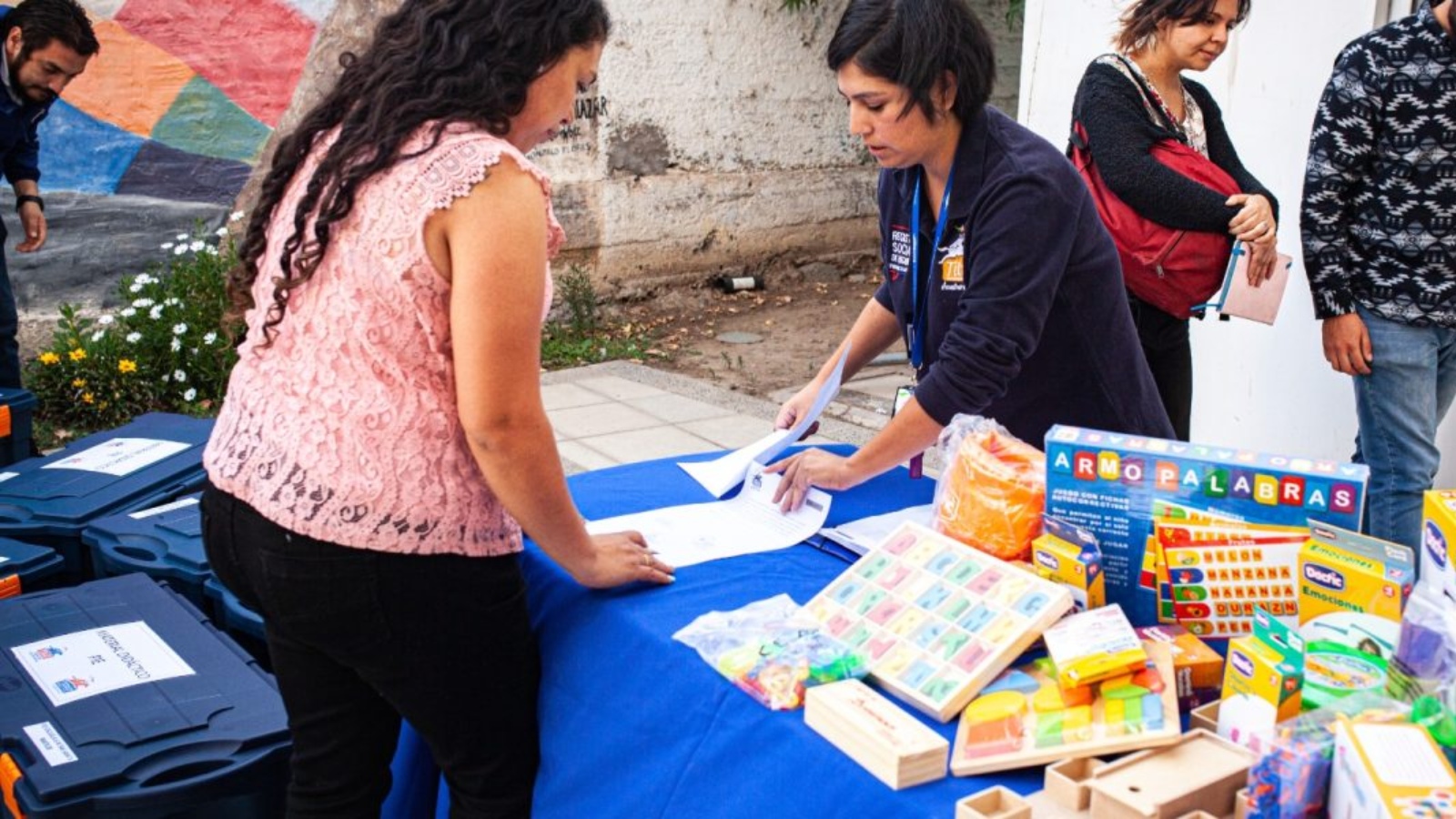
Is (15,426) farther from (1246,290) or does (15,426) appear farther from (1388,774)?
(1388,774)

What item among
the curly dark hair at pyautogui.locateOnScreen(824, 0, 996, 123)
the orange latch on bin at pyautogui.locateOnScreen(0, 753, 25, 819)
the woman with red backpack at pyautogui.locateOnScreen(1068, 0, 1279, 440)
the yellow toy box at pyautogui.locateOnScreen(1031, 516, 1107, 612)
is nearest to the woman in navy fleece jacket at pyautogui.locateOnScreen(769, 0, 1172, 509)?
the curly dark hair at pyautogui.locateOnScreen(824, 0, 996, 123)

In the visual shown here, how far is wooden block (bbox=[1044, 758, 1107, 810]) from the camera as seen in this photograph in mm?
1208

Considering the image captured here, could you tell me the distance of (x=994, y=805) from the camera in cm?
120

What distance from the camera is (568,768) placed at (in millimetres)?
1756

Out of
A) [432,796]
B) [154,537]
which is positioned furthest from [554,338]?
[432,796]

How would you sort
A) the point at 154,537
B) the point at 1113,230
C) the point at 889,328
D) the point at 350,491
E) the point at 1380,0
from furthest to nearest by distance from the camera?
the point at 1380,0, the point at 1113,230, the point at 154,537, the point at 889,328, the point at 350,491

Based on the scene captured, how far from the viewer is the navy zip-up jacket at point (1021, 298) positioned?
6.33ft

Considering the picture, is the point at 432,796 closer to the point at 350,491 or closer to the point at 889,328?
the point at 350,491

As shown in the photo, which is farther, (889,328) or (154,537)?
(154,537)

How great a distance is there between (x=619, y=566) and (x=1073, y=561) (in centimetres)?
66

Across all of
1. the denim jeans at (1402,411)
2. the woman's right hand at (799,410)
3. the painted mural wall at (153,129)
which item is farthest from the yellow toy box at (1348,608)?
the painted mural wall at (153,129)

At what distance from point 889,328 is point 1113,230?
73 centimetres

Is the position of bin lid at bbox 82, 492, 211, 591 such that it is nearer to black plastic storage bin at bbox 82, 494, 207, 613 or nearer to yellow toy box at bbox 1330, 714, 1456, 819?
black plastic storage bin at bbox 82, 494, 207, 613

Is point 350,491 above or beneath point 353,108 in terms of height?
beneath
